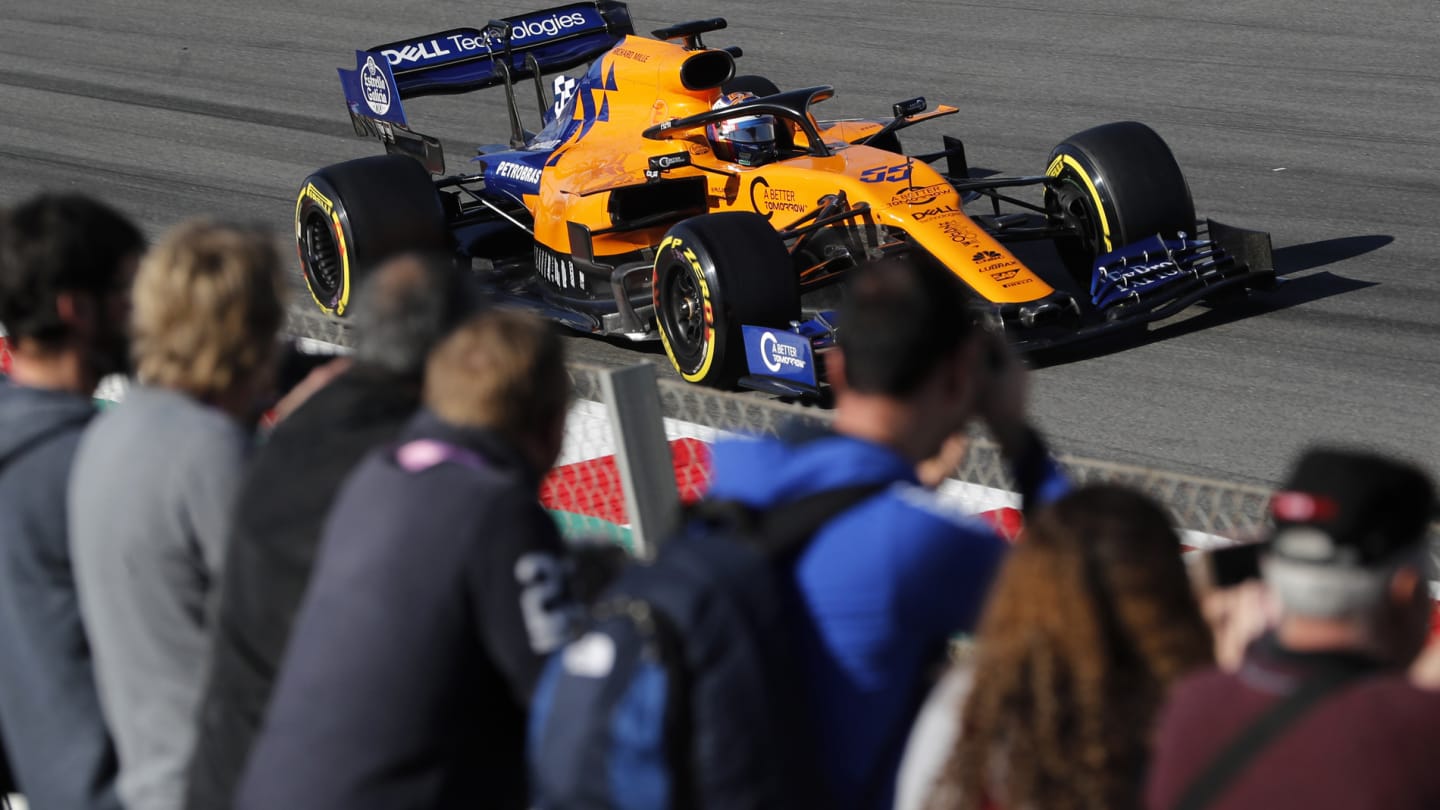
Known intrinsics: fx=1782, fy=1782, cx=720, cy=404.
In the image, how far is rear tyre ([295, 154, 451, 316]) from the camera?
8.83 m

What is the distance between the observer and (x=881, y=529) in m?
2.21

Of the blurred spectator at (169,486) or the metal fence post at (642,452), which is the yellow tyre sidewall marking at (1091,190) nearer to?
the metal fence post at (642,452)

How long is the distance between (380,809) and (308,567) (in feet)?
1.34

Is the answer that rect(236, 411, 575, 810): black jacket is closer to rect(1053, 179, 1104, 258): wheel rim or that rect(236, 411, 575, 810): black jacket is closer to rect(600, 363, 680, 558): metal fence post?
rect(600, 363, 680, 558): metal fence post

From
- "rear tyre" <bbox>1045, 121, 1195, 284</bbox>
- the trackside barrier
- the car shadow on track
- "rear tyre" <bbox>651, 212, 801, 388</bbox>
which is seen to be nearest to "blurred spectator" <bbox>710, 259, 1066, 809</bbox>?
the trackside barrier

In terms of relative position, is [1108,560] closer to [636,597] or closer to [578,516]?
[636,597]

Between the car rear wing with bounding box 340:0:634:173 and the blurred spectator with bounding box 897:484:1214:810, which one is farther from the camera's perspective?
the car rear wing with bounding box 340:0:634:173

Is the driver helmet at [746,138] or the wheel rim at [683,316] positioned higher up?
the driver helmet at [746,138]

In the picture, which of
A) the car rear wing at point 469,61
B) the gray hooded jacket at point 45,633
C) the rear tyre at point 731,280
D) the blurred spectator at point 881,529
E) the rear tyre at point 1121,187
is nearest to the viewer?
the blurred spectator at point 881,529

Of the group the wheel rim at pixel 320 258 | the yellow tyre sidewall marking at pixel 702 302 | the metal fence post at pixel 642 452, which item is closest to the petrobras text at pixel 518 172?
the wheel rim at pixel 320 258

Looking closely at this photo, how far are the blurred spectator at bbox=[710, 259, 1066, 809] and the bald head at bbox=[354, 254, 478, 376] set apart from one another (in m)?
0.55

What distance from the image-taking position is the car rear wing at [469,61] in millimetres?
10078

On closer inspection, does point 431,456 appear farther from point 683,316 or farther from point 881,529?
point 683,316

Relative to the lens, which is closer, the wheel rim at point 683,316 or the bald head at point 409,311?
the bald head at point 409,311
